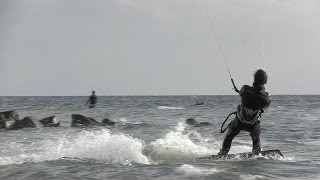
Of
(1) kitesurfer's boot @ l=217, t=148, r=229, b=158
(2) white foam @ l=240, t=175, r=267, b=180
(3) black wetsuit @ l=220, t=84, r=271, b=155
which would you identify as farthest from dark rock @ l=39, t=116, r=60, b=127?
(2) white foam @ l=240, t=175, r=267, b=180

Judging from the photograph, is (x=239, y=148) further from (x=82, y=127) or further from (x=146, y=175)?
(x=82, y=127)

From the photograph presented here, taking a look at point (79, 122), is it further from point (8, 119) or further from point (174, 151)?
point (174, 151)

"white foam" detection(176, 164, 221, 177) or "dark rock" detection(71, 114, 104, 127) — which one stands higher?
"white foam" detection(176, 164, 221, 177)

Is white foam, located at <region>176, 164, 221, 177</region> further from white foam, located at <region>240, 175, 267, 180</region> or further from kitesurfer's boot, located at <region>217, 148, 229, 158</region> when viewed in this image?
kitesurfer's boot, located at <region>217, 148, 229, 158</region>

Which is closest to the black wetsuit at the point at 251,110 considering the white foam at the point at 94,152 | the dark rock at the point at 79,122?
the white foam at the point at 94,152

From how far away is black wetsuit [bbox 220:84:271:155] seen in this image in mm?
10680

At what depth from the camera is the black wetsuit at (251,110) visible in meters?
10.7

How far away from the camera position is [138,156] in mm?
12930

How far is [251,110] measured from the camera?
10.9m

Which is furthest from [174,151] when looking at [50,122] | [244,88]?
[50,122]

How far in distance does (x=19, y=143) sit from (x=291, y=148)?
10.1 meters

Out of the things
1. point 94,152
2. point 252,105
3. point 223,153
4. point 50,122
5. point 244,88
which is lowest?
point 50,122

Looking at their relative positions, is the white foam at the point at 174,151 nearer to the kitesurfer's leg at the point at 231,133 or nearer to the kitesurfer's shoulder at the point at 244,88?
the kitesurfer's leg at the point at 231,133

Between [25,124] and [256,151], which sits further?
[25,124]
